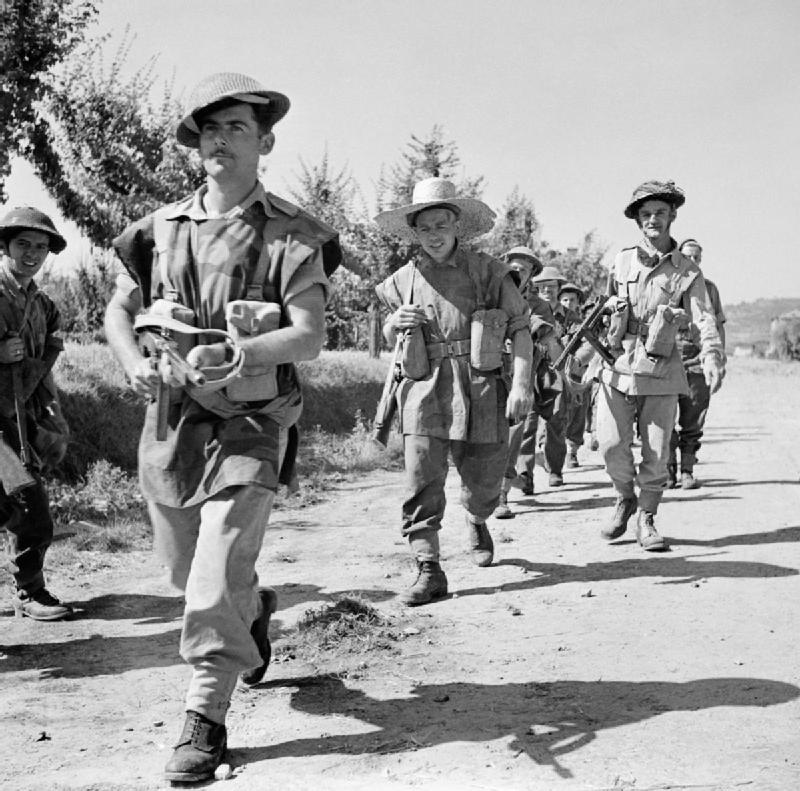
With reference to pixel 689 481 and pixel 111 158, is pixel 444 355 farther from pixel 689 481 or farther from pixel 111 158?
pixel 111 158

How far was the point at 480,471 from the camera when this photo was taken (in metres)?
7.02

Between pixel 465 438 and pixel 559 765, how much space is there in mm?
3049

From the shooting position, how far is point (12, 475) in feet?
19.4

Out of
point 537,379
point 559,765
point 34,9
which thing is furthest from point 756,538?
point 34,9

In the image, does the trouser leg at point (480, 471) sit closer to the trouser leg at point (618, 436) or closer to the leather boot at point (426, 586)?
the leather boot at point (426, 586)

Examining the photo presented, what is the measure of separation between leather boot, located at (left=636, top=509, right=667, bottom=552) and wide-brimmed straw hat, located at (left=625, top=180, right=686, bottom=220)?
2238mm

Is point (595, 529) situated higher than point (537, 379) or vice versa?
point (537, 379)

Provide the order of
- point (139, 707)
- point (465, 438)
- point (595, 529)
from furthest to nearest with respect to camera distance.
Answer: point (595, 529)
point (465, 438)
point (139, 707)

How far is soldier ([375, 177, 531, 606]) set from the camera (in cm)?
669

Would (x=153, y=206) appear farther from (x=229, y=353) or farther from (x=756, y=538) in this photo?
(x=229, y=353)

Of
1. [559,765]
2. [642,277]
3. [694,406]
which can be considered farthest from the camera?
[694,406]

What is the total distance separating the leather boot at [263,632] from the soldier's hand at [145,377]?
3.79ft

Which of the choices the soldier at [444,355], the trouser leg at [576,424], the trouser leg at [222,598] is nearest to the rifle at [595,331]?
the soldier at [444,355]

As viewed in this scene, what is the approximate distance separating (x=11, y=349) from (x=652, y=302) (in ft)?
14.2
